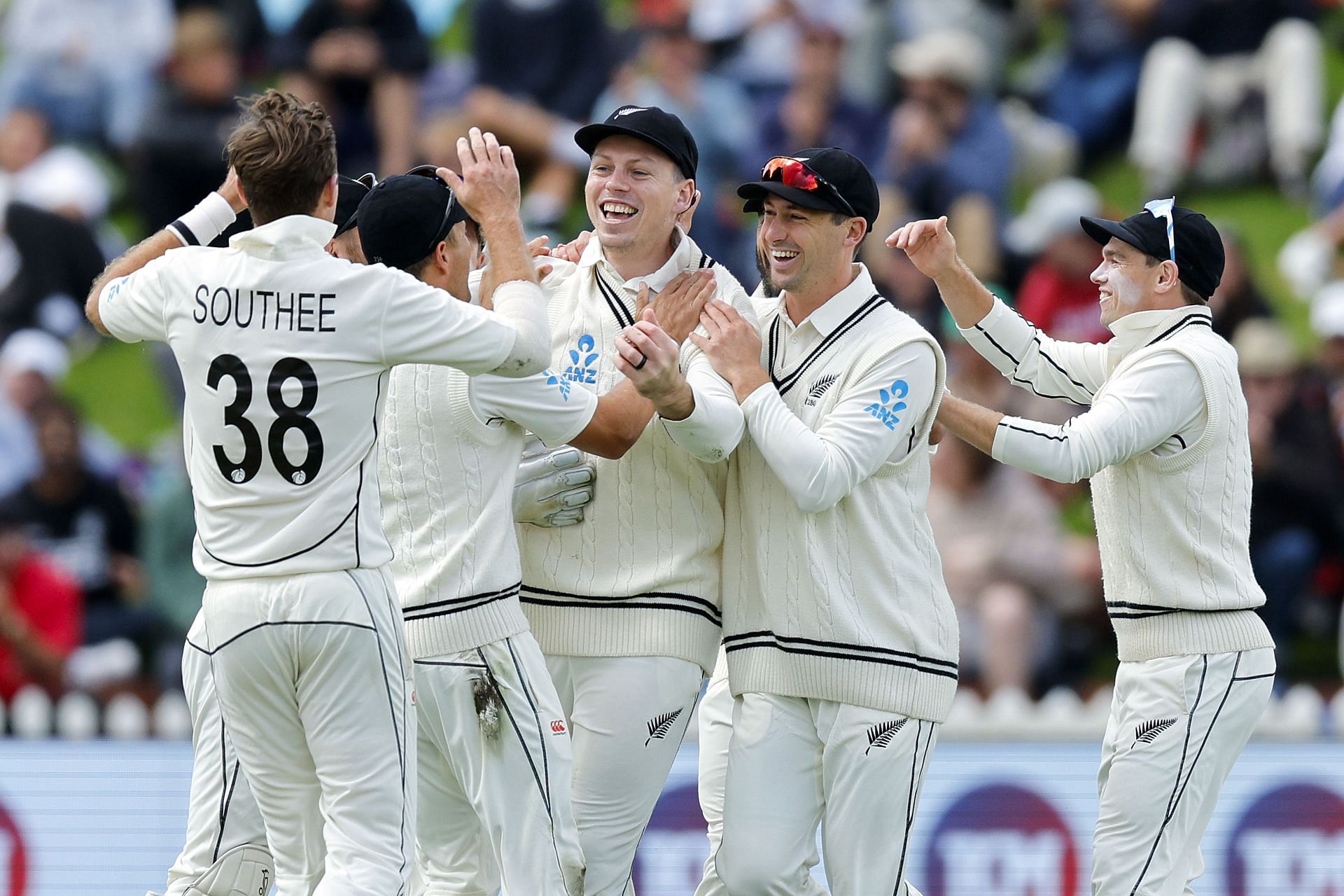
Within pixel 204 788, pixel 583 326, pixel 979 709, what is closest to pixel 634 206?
pixel 583 326

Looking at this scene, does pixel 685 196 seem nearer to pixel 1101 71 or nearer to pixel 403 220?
pixel 403 220

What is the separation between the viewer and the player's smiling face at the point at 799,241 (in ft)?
18.6

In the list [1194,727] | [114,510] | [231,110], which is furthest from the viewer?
[231,110]

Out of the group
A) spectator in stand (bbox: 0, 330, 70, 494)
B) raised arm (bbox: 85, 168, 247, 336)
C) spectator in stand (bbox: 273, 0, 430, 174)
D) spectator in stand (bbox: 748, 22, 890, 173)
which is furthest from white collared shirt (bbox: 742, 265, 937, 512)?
spectator in stand (bbox: 273, 0, 430, 174)

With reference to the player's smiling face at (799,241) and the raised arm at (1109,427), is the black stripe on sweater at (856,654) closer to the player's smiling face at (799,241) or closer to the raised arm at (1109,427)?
the raised arm at (1109,427)

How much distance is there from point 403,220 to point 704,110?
8.11 metres

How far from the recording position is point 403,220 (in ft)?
17.6

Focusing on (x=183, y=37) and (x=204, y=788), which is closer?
(x=204, y=788)

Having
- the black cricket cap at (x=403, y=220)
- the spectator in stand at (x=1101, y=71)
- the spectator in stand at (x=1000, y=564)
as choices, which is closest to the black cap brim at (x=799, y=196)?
the black cricket cap at (x=403, y=220)

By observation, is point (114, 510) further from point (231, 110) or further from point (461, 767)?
point (461, 767)

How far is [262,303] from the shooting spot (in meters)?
4.93

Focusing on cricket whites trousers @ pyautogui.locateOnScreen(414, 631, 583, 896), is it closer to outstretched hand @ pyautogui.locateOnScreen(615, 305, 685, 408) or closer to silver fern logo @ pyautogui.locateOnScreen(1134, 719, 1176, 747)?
outstretched hand @ pyautogui.locateOnScreen(615, 305, 685, 408)

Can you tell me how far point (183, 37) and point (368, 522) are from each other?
968cm

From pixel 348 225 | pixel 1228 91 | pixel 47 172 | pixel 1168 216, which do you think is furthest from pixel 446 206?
pixel 1228 91
